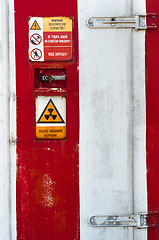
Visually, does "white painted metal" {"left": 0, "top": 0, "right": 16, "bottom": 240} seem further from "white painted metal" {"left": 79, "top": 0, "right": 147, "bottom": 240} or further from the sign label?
"white painted metal" {"left": 79, "top": 0, "right": 147, "bottom": 240}

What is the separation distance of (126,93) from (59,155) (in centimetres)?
56

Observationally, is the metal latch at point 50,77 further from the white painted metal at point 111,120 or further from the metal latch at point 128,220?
the metal latch at point 128,220

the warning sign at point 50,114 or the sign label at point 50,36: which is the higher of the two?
the sign label at point 50,36

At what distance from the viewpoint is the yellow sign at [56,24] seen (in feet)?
6.78

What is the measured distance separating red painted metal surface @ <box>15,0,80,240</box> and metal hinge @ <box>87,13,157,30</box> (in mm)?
121

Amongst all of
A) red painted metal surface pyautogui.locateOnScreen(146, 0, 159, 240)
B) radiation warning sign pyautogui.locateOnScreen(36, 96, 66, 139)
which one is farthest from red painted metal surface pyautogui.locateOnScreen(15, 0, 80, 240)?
red painted metal surface pyautogui.locateOnScreen(146, 0, 159, 240)

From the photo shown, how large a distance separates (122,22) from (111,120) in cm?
60

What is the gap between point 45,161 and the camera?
209 cm

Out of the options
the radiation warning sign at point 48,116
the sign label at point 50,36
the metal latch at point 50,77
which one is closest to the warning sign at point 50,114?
the radiation warning sign at point 48,116

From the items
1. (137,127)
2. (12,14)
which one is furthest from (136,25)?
(12,14)

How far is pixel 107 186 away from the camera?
2.09 metres

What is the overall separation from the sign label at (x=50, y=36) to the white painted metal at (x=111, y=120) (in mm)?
91

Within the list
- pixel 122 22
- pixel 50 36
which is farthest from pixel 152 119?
pixel 50 36

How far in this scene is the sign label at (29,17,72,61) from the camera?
81.4 inches
